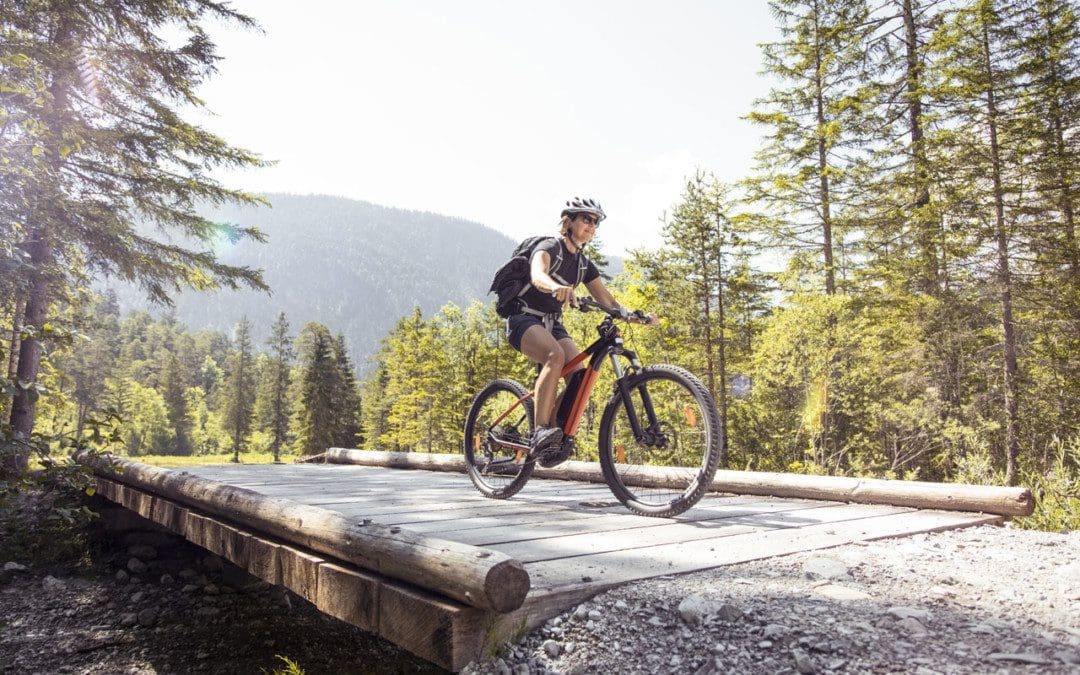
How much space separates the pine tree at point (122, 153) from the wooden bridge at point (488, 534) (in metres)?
7.91

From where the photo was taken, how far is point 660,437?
4.43 metres

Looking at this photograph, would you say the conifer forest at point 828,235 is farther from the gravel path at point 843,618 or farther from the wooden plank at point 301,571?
the wooden plank at point 301,571

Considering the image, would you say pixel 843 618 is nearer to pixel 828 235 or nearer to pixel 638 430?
pixel 638 430

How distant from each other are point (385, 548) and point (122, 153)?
14.2 m

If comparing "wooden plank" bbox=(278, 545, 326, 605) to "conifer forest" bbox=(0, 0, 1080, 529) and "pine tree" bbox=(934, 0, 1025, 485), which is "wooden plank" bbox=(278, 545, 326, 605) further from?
"pine tree" bbox=(934, 0, 1025, 485)

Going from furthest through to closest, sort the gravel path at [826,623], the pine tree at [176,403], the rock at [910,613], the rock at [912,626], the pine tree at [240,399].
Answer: the pine tree at [176,403], the pine tree at [240,399], the rock at [910,613], the rock at [912,626], the gravel path at [826,623]

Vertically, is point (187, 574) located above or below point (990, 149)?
below

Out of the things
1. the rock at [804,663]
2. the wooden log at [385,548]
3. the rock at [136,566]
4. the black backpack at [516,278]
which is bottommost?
the rock at [136,566]

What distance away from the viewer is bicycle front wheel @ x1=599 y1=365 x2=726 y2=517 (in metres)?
4.15

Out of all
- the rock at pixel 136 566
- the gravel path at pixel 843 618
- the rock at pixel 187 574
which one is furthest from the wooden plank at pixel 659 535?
the rock at pixel 136 566

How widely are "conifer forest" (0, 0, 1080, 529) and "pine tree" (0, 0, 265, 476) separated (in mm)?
48

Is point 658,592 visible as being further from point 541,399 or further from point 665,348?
point 665,348

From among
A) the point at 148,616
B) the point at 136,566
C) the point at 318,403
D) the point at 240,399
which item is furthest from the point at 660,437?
the point at 240,399

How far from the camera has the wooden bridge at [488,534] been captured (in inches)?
97.1
